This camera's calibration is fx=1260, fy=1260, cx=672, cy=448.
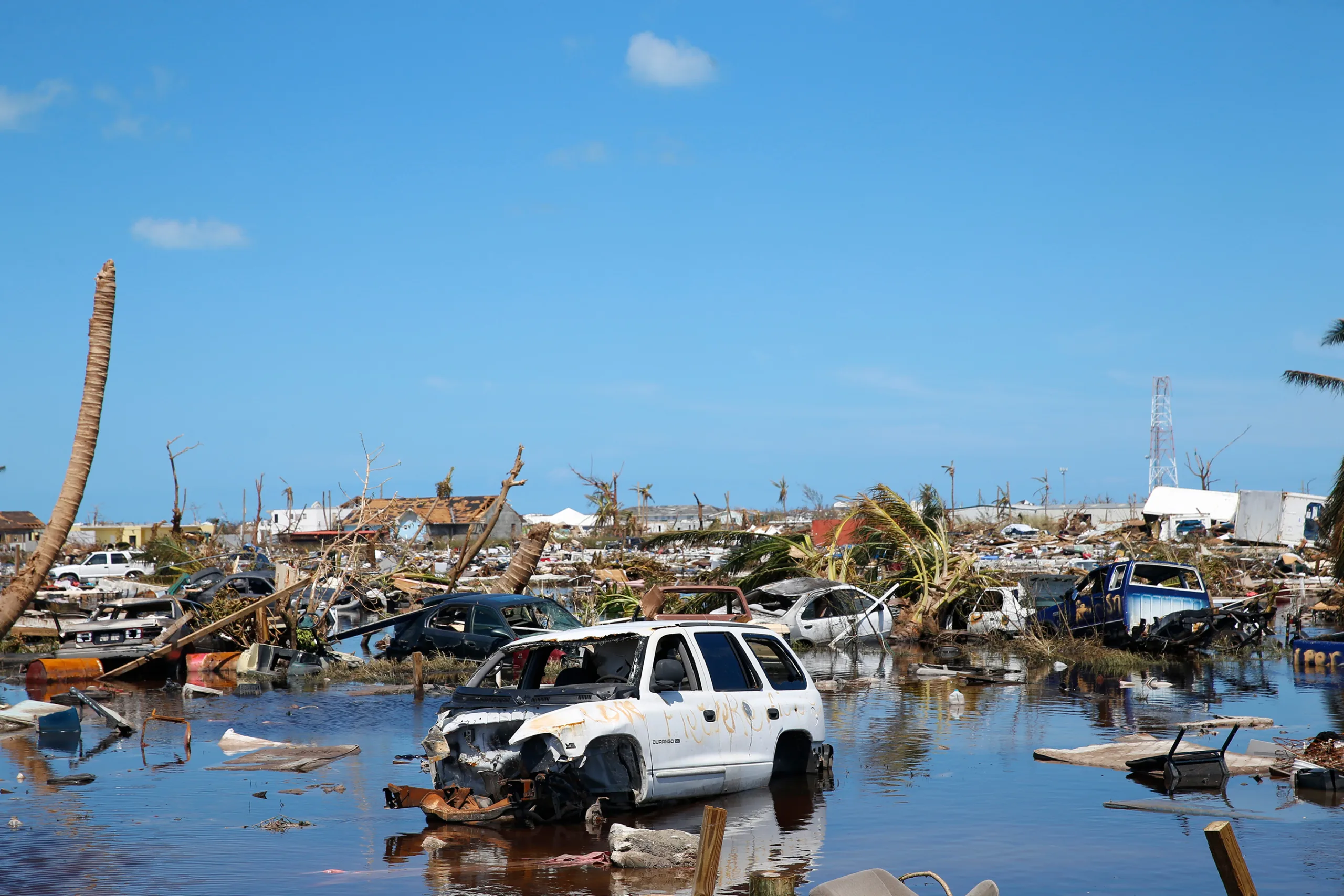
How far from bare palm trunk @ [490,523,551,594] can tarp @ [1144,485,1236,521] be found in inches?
1861

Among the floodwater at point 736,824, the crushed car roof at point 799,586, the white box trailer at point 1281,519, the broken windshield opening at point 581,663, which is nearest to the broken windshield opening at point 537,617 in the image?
the crushed car roof at point 799,586

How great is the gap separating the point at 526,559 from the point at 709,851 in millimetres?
22576

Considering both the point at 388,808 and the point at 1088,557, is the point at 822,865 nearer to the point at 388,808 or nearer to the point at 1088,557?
the point at 388,808

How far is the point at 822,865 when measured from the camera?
8.44 m

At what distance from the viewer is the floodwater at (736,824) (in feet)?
26.9

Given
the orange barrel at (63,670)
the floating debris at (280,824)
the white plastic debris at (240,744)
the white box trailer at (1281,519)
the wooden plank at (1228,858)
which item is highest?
the white box trailer at (1281,519)

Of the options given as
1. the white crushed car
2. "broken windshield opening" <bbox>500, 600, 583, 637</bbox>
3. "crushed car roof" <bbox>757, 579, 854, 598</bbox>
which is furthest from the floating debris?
"crushed car roof" <bbox>757, 579, 854, 598</bbox>

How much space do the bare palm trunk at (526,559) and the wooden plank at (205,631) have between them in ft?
21.5

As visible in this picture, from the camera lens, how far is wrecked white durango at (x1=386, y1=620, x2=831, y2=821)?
30.7 feet

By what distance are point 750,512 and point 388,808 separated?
320ft

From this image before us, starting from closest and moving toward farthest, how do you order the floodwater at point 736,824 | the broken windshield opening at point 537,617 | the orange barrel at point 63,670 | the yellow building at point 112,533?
1. the floodwater at point 736,824
2. the orange barrel at point 63,670
3. the broken windshield opening at point 537,617
4. the yellow building at point 112,533

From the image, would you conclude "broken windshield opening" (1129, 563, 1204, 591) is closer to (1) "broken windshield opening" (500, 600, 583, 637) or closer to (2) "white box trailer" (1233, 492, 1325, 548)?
(1) "broken windshield opening" (500, 600, 583, 637)

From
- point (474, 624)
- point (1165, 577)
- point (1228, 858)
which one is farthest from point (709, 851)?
point (1165, 577)

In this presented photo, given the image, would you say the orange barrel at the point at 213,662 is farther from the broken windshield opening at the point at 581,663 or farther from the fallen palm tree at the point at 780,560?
the broken windshield opening at the point at 581,663
